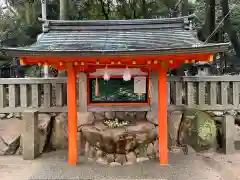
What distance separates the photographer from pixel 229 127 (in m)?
8.16

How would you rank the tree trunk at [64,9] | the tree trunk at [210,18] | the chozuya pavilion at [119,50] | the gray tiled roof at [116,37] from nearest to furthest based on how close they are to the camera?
1. the chozuya pavilion at [119,50]
2. the gray tiled roof at [116,37]
3. the tree trunk at [64,9]
4. the tree trunk at [210,18]

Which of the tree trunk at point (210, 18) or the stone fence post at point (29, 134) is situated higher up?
the tree trunk at point (210, 18)

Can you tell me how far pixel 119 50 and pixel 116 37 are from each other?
1.35m

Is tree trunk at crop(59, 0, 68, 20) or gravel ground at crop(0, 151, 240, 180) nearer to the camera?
gravel ground at crop(0, 151, 240, 180)

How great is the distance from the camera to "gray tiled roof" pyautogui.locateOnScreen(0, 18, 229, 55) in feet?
21.7

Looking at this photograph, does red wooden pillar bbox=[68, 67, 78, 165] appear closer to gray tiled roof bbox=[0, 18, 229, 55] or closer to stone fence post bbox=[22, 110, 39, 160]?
gray tiled roof bbox=[0, 18, 229, 55]

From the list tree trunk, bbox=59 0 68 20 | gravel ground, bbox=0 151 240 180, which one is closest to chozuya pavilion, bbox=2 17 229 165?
gravel ground, bbox=0 151 240 180

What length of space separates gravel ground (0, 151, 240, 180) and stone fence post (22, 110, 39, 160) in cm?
24

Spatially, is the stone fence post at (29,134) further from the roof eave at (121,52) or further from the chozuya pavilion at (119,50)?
the roof eave at (121,52)

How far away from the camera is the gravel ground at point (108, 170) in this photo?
6.47 meters

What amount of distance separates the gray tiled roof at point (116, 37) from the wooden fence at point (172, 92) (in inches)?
61.9

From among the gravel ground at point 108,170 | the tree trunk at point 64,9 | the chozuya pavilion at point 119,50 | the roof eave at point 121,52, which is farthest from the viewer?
the tree trunk at point 64,9

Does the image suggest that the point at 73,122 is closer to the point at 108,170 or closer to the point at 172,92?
the point at 108,170

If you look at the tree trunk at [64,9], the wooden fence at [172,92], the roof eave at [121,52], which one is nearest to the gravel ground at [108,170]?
the wooden fence at [172,92]
